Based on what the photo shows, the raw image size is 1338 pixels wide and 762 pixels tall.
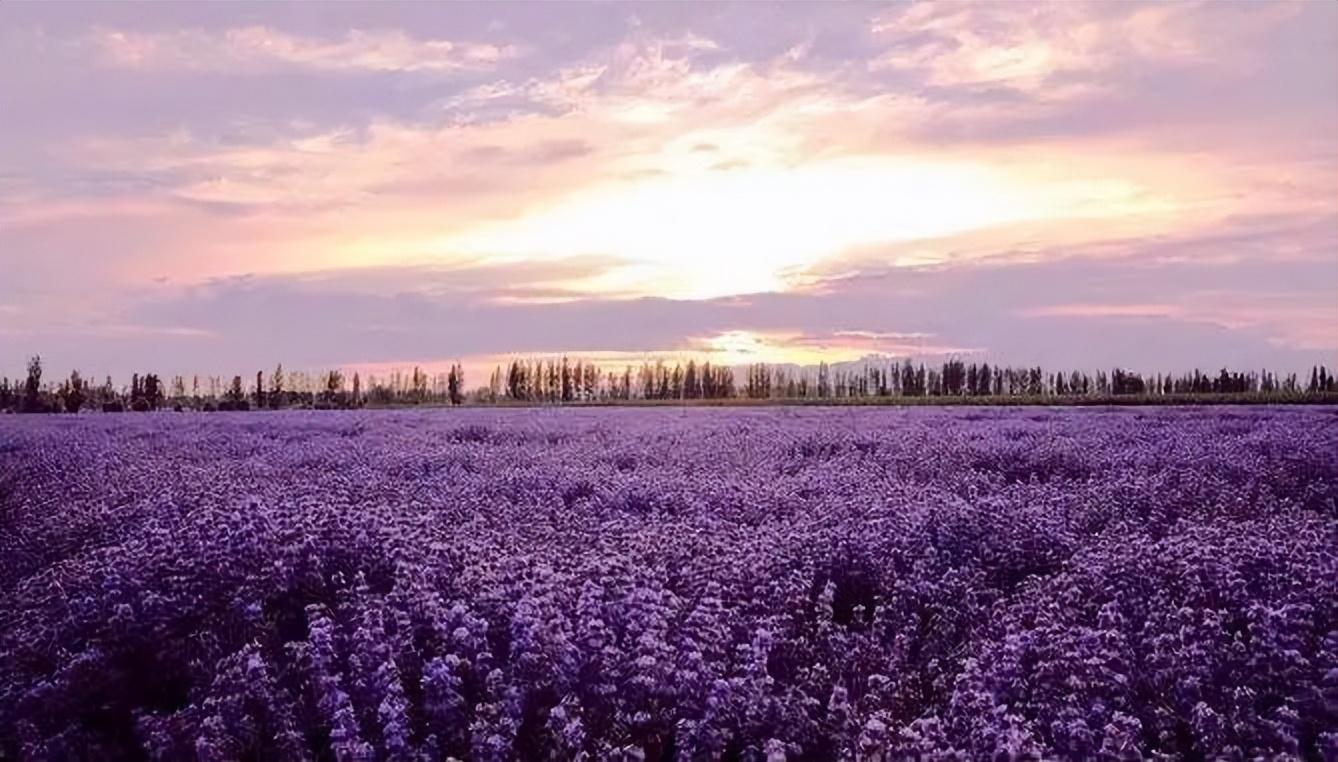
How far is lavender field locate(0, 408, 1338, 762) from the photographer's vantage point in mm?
3178

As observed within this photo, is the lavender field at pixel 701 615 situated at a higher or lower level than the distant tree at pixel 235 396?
lower

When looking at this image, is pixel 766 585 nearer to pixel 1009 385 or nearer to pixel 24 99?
pixel 1009 385

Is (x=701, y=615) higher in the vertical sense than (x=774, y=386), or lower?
lower

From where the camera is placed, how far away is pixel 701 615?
3.60 metres

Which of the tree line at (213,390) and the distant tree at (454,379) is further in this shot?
the distant tree at (454,379)

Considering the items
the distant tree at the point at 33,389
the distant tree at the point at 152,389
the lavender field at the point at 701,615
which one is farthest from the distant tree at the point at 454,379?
the distant tree at the point at 33,389

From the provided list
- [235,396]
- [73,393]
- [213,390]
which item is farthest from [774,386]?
[73,393]

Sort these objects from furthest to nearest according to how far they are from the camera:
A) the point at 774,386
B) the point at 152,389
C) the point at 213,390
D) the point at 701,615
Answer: the point at 774,386, the point at 213,390, the point at 152,389, the point at 701,615

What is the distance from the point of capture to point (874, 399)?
6.75m

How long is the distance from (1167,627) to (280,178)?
13.1 ft

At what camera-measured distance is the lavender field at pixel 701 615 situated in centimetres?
318

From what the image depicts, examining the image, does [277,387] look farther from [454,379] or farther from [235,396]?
[454,379]

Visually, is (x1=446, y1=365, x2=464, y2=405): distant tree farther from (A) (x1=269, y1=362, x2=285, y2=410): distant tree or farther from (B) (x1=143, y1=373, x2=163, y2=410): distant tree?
(B) (x1=143, y1=373, x2=163, y2=410): distant tree

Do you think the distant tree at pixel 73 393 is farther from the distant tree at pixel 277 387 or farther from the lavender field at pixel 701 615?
the distant tree at pixel 277 387
